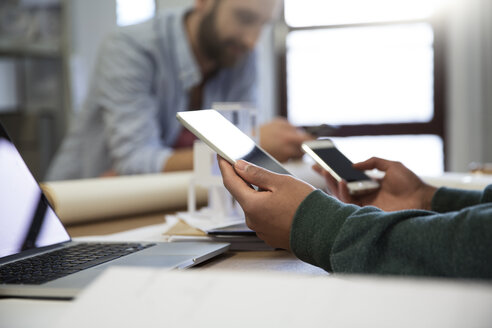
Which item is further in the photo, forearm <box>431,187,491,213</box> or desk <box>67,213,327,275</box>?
forearm <box>431,187,491,213</box>

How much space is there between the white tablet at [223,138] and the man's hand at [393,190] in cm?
19

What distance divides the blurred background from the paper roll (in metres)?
1.61

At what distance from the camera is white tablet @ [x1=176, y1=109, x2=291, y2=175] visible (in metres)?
0.57

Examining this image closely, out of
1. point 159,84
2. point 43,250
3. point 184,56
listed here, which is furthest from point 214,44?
point 43,250

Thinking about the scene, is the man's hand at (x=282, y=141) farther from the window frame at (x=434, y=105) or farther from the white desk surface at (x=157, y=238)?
the window frame at (x=434, y=105)

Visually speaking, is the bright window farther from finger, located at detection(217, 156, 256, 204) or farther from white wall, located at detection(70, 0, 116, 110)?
finger, located at detection(217, 156, 256, 204)

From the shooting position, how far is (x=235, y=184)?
562 mm

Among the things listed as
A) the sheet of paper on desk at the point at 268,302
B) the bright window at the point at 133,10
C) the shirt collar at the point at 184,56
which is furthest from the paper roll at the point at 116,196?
the bright window at the point at 133,10

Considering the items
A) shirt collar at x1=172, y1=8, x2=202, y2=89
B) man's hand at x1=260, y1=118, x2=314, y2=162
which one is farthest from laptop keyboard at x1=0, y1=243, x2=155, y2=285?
shirt collar at x1=172, y1=8, x2=202, y2=89

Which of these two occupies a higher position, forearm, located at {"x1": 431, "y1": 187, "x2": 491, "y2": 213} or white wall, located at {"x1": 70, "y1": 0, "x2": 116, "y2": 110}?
white wall, located at {"x1": 70, "y1": 0, "x2": 116, "y2": 110}

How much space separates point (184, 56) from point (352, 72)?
3.23 feet

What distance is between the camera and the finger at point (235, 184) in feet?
1.82

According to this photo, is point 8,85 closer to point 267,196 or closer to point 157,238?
point 157,238

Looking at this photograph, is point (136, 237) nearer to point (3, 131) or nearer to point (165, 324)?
point (3, 131)
